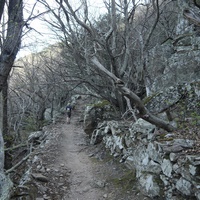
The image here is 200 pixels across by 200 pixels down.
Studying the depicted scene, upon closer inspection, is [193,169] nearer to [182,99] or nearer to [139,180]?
[139,180]

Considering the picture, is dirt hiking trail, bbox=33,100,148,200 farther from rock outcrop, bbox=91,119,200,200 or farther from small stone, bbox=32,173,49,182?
rock outcrop, bbox=91,119,200,200

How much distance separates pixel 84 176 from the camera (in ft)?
21.3

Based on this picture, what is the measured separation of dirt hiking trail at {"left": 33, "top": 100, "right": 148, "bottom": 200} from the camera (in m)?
5.19

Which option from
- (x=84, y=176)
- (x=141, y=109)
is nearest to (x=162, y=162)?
(x=141, y=109)

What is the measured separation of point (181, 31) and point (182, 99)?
4514 millimetres

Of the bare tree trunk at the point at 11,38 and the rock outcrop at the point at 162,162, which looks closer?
the rock outcrop at the point at 162,162

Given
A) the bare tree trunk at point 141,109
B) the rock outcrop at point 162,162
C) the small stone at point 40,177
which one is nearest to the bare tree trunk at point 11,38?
the bare tree trunk at point 141,109

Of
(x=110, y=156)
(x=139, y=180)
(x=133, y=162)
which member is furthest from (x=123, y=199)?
(x=110, y=156)

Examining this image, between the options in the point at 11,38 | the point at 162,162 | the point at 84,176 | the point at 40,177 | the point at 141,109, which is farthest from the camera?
the point at 84,176

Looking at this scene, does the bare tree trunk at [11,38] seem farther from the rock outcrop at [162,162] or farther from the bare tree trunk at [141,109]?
the rock outcrop at [162,162]

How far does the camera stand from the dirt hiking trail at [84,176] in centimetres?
519

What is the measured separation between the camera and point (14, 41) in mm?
3977

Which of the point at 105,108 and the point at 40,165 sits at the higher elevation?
the point at 105,108

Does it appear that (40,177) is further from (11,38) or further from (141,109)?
(11,38)
